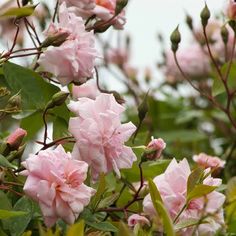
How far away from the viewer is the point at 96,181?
3.20ft

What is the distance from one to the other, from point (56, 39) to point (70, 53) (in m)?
0.03

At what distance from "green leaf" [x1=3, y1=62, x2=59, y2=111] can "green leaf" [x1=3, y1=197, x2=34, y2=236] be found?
0.61 feet

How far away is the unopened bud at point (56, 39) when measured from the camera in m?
Result: 1.00

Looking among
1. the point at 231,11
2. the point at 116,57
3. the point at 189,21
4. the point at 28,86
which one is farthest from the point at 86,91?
the point at 116,57

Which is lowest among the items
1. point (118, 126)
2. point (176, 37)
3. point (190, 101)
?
point (190, 101)

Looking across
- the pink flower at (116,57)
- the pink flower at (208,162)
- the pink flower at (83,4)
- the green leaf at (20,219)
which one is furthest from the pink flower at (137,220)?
the pink flower at (116,57)

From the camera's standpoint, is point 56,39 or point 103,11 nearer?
point 56,39

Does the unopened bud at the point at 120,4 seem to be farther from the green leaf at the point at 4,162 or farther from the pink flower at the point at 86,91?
the green leaf at the point at 4,162

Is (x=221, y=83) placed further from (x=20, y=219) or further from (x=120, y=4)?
(x=20, y=219)

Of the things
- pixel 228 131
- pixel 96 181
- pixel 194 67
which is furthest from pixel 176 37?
pixel 194 67

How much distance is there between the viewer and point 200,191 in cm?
88

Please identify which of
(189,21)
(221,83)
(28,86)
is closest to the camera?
(28,86)

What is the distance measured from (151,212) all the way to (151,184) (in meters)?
0.08

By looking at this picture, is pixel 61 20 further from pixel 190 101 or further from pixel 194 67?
pixel 194 67
